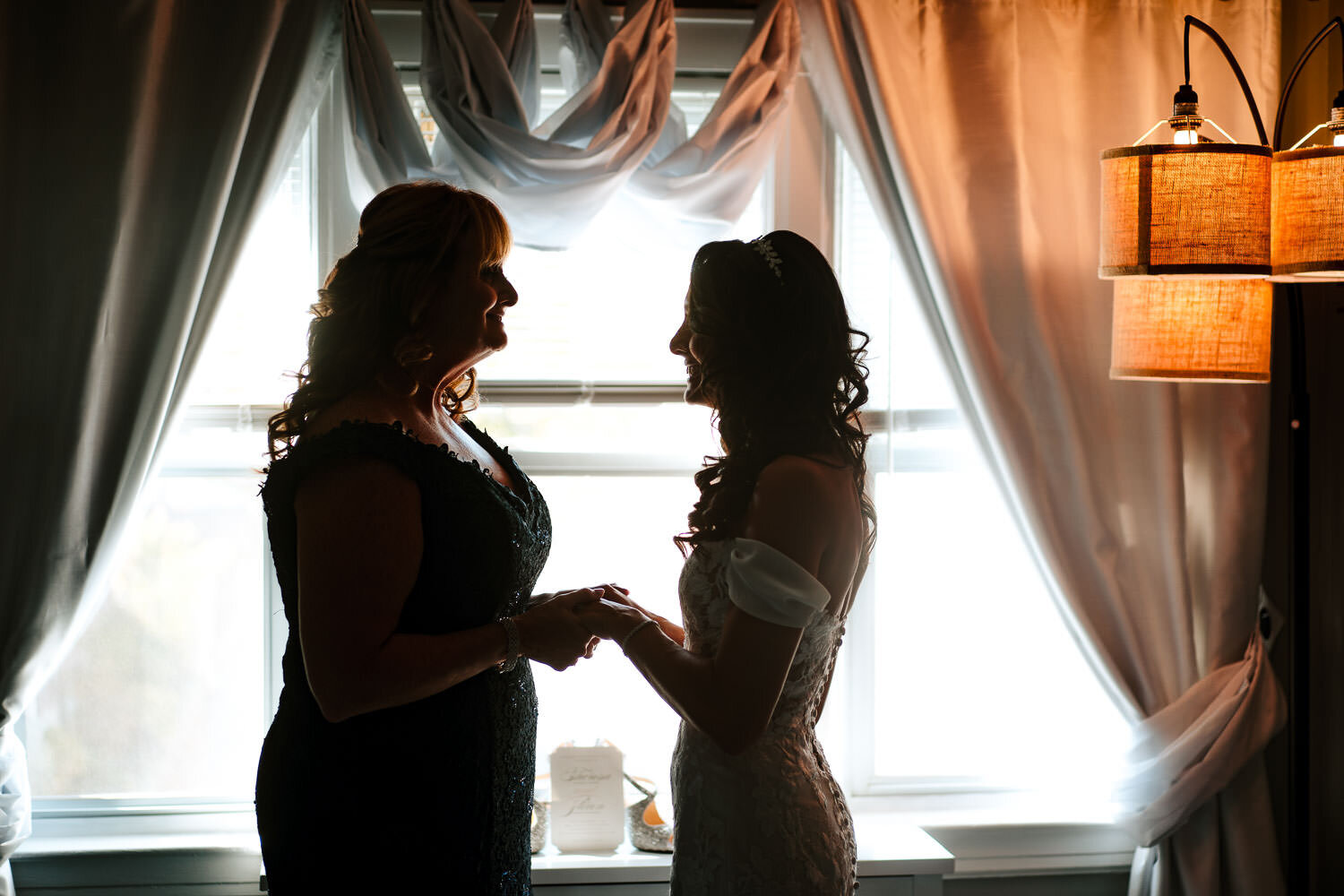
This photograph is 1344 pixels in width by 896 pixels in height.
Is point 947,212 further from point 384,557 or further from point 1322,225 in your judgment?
point 384,557

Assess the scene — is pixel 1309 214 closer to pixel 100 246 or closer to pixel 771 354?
pixel 771 354

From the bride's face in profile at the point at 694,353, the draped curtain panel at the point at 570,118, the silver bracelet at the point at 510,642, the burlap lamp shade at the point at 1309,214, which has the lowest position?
the silver bracelet at the point at 510,642

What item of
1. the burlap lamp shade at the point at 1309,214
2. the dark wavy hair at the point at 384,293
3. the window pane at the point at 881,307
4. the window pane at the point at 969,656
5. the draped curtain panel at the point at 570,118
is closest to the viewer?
the dark wavy hair at the point at 384,293

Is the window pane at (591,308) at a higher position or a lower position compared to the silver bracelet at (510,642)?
higher

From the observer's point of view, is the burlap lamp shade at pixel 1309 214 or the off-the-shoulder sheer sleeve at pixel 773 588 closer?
the off-the-shoulder sheer sleeve at pixel 773 588

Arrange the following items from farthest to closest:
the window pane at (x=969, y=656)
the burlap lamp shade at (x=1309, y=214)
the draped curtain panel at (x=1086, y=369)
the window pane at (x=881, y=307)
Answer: the window pane at (x=969, y=656), the window pane at (x=881, y=307), the draped curtain panel at (x=1086, y=369), the burlap lamp shade at (x=1309, y=214)

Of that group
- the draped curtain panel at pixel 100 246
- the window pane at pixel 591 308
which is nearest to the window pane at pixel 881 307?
the window pane at pixel 591 308

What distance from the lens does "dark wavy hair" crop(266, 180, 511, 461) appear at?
154 cm

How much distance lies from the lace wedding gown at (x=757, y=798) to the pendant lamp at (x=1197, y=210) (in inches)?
36.3

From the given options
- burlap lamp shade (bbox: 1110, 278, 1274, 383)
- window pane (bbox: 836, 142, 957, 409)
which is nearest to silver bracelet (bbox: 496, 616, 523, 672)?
window pane (bbox: 836, 142, 957, 409)

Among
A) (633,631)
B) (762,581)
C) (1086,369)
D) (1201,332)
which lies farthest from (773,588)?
(1086,369)

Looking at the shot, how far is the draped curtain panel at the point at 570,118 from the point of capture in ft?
7.29

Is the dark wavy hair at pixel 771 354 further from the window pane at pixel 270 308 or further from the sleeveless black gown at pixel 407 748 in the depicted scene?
the window pane at pixel 270 308

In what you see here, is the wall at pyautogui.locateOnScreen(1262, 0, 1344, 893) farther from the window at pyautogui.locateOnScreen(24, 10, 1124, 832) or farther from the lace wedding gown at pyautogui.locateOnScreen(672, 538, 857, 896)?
the lace wedding gown at pyautogui.locateOnScreen(672, 538, 857, 896)
